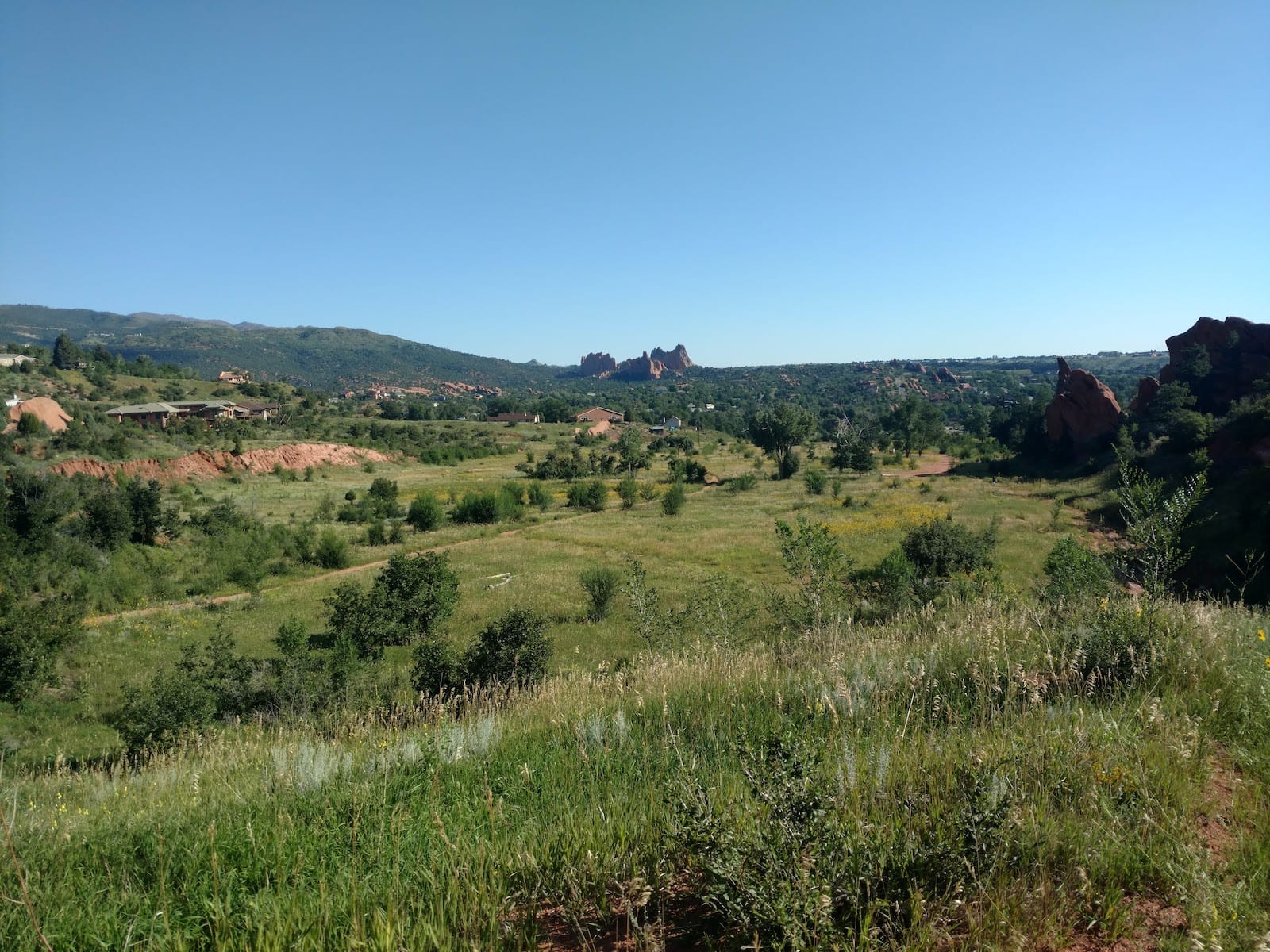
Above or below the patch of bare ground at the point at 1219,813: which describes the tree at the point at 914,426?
above

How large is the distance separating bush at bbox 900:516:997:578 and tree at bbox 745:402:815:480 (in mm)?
38960

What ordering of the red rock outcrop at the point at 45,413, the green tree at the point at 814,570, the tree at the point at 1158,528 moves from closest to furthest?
1. the tree at the point at 1158,528
2. the green tree at the point at 814,570
3. the red rock outcrop at the point at 45,413

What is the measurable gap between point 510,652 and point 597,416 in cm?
11243

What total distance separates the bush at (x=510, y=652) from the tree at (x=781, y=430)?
52911mm

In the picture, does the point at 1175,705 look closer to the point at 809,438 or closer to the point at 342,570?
the point at 342,570

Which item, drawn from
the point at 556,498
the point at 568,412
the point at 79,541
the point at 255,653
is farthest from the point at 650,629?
the point at 568,412

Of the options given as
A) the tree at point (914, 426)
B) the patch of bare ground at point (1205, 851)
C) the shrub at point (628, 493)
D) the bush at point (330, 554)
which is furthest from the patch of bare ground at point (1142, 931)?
the tree at point (914, 426)

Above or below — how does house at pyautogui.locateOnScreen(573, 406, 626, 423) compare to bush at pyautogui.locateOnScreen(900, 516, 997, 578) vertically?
above

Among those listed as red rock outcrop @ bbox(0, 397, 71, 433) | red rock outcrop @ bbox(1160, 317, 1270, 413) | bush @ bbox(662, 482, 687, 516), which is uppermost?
red rock outcrop @ bbox(1160, 317, 1270, 413)

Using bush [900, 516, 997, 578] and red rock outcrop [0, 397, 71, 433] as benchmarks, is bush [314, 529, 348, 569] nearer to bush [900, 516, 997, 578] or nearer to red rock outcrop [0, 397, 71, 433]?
bush [900, 516, 997, 578]

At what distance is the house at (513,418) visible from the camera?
118806 millimetres

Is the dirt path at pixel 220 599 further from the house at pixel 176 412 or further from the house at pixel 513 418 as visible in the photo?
the house at pixel 513 418

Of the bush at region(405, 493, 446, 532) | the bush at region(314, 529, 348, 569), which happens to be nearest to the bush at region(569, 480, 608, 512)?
the bush at region(405, 493, 446, 532)

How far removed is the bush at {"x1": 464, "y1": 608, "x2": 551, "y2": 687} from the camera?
1345 centimetres
